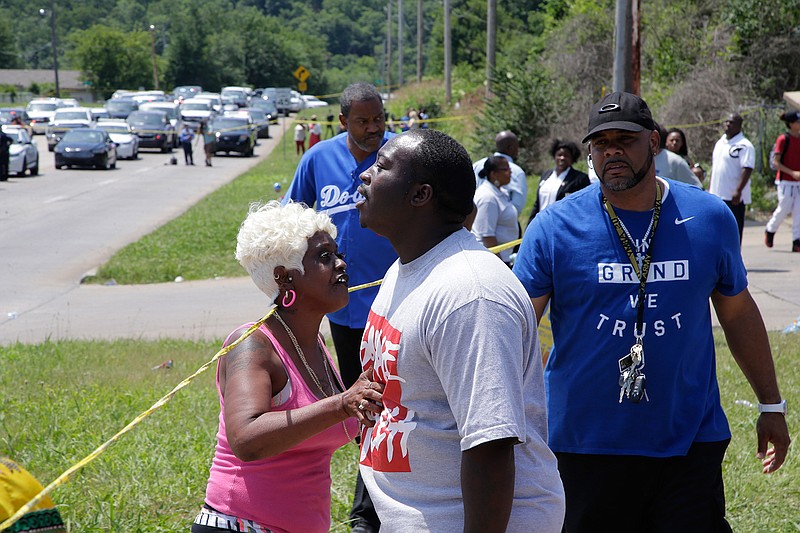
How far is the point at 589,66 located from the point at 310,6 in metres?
179

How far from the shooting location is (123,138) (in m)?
39.8

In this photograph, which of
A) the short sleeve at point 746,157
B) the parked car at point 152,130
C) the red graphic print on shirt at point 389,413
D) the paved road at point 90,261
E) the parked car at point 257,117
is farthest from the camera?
the parked car at point 257,117

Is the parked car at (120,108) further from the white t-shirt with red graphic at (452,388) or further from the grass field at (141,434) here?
the white t-shirt with red graphic at (452,388)

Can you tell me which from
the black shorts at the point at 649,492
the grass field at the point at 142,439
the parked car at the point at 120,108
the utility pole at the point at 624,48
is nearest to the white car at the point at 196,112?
the parked car at the point at 120,108

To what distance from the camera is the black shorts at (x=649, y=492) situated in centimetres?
337

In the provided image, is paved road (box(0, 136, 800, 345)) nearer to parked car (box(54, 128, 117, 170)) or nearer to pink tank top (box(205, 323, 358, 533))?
pink tank top (box(205, 323, 358, 533))

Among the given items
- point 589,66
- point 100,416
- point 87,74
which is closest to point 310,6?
point 87,74

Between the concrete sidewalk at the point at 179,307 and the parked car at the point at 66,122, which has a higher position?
the parked car at the point at 66,122

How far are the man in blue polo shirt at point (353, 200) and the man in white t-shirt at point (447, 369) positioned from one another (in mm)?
2424

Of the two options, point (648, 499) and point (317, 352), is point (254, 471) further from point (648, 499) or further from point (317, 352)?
point (648, 499)

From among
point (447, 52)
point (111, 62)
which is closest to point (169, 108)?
point (447, 52)

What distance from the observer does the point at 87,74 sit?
106 m

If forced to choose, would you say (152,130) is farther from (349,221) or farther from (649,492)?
(649,492)

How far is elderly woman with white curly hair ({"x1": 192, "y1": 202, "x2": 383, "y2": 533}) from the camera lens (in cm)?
288
